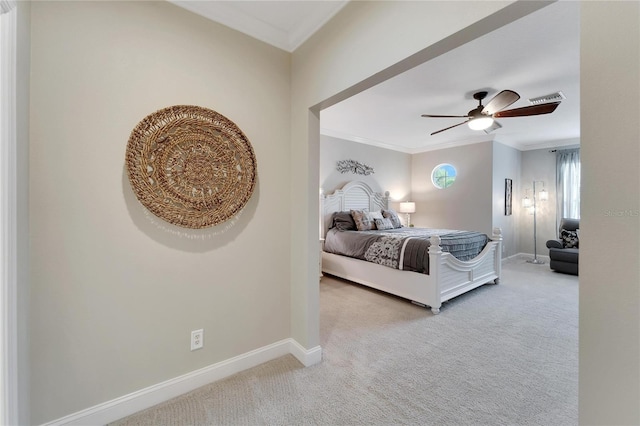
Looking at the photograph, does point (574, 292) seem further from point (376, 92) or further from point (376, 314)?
point (376, 92)

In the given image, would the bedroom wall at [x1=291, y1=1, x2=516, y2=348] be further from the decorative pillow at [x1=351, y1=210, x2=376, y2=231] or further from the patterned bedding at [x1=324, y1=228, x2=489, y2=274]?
the decorative pillow at [x1=351, y1=210, x2=376, y2=231]

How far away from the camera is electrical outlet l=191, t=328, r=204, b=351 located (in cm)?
173

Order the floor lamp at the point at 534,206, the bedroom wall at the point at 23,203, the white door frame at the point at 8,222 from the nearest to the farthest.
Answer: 1. the white door frame at the point at 8,222
2. the bedroom wall at the point at 23,203
3. the floor lamp at the point at 534,206

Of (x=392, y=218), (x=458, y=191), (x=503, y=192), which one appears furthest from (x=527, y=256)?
(x=392, y=218)

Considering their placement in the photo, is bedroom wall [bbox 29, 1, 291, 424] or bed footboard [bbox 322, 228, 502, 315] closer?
bedroom wall [bbox 29, 1, 291, 424]

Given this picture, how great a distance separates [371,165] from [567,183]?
3984 millimetres

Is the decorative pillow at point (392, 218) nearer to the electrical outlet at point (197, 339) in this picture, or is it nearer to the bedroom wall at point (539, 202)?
the bedroom wall at point (539, 202)

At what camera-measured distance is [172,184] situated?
5.28 ft

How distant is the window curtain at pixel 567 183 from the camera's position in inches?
211

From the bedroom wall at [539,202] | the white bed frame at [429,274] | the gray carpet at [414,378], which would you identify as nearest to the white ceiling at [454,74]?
Answer: the bedroom wall at [539,202]

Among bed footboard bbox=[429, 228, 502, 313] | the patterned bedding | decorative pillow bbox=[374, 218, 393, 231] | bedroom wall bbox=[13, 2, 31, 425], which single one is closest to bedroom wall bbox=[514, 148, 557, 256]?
bed footboard bbox=[429, 228, 502, 313]

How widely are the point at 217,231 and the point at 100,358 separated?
2.96 feet

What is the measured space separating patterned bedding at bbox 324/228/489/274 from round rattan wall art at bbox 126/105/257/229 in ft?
7.19

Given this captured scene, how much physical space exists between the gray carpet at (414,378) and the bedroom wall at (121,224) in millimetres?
315
